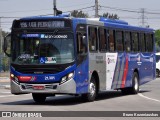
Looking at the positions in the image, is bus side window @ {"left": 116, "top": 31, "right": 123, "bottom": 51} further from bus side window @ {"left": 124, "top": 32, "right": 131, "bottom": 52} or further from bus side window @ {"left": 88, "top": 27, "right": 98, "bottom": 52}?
bus side window @ {"left": 88, "top": 27, "right": 98, "bottom": 52}

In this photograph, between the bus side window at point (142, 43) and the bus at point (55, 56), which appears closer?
the bus at point (55, 56)

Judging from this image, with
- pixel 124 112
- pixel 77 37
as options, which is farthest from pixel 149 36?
pixel 124 112

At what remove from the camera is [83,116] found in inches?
594

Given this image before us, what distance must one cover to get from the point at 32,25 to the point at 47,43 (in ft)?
3.14

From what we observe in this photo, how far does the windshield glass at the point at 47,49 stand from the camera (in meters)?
19.0

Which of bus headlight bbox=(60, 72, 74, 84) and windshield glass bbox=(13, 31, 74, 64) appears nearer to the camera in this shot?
bus headlight bbox=(60, 72, 74, 84)

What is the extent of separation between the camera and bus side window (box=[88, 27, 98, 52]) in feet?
67.4

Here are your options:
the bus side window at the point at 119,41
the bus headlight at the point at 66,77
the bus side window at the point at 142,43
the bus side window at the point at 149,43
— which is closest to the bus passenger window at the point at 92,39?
the bus headlight at the point at 66,77

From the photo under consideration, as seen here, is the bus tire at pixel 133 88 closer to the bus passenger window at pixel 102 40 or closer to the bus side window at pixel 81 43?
the bus passenger window at pixel 102 40

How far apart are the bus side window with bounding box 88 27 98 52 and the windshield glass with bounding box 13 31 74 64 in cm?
159

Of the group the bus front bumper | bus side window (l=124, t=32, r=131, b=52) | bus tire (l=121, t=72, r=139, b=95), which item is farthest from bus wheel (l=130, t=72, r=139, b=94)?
the bus front bumper

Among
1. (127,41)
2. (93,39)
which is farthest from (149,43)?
(93,39)

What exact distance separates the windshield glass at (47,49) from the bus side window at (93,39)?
159cm

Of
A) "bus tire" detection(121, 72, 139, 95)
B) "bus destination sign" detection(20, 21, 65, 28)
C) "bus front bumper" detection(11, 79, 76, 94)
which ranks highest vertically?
"bus destination sign" detection(20, 21, 65, 28)
